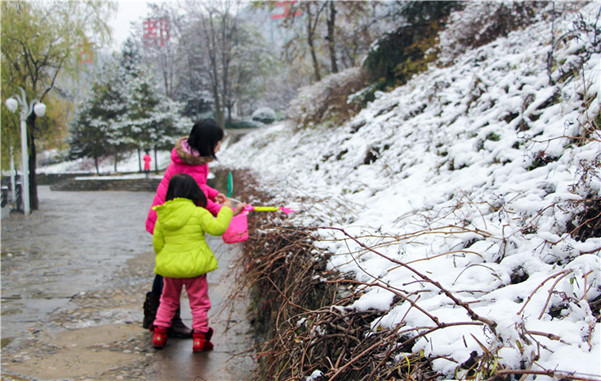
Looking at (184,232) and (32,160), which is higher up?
(32,160)

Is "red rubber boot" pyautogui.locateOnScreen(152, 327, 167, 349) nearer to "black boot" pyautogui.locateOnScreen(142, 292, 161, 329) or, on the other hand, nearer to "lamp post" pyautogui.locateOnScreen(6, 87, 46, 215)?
"black boot" pyautogui.locateOnScreen(142, 292, 161, 329)

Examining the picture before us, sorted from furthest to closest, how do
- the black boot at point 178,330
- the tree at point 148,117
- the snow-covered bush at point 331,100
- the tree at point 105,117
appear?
the tree at point 105,117
the tree at point 148,117
the snow-covered bush at point 331,100
the black boot at point 178,330

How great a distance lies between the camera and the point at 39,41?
11.7 m

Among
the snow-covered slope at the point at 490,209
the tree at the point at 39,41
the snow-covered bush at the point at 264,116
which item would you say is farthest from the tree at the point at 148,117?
the snow-covered slope at the point at 490,209

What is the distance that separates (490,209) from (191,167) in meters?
2.33

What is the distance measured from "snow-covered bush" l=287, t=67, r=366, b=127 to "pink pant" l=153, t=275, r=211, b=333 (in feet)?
24.3

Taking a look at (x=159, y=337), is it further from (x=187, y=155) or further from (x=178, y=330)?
(x=187, y=155)

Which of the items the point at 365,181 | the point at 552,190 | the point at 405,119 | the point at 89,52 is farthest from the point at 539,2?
the point at 89,52

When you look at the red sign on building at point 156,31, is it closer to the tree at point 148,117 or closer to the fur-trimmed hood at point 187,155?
the tree at point 148,117

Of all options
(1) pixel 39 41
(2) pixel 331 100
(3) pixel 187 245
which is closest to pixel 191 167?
(3) pixel 187 245

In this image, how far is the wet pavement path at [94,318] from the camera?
120 inches

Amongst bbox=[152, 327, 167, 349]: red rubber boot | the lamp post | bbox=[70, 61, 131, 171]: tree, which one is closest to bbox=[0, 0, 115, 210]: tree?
the lamp post

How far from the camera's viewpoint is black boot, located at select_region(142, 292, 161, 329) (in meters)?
3.76

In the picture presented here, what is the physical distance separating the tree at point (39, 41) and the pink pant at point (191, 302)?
35.5 ft
